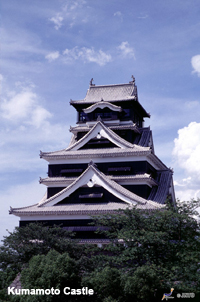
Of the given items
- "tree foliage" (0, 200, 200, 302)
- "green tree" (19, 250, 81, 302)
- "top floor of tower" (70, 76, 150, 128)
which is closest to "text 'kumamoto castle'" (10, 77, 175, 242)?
"top floor of tower" (70, 76, 150, 128)

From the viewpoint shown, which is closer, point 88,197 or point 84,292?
point 84,292

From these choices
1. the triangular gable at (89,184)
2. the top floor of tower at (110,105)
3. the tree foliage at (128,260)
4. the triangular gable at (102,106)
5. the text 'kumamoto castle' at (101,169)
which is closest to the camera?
the tree foliage at (128,260)

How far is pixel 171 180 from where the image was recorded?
38469 mm

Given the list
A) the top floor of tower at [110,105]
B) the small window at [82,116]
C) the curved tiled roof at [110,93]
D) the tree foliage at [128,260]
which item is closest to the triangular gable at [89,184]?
Answer: the top floor of tower at [110,105]

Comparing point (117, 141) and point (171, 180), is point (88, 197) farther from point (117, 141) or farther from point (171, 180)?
point (171, 180)

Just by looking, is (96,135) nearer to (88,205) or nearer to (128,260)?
(88,205)

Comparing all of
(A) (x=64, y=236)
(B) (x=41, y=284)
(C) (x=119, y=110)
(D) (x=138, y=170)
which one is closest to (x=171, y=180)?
(D) (x=138, y=170)

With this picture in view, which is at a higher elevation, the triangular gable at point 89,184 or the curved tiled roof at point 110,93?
the curved tiled roof at point 110,93

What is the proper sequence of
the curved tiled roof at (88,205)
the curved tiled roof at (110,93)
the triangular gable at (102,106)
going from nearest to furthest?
the curved tiled roof at (88,205) → the triangular gable at (102,106) → the curved tiled roof at (110,93)

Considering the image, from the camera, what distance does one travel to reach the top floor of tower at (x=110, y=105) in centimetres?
3897

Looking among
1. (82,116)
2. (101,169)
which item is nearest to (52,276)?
(101,169)

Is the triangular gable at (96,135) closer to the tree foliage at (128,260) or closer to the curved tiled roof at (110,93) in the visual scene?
the curved tiled roof at (110,93)

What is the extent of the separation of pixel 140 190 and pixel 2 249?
1318cm

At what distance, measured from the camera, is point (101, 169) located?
35.5m
